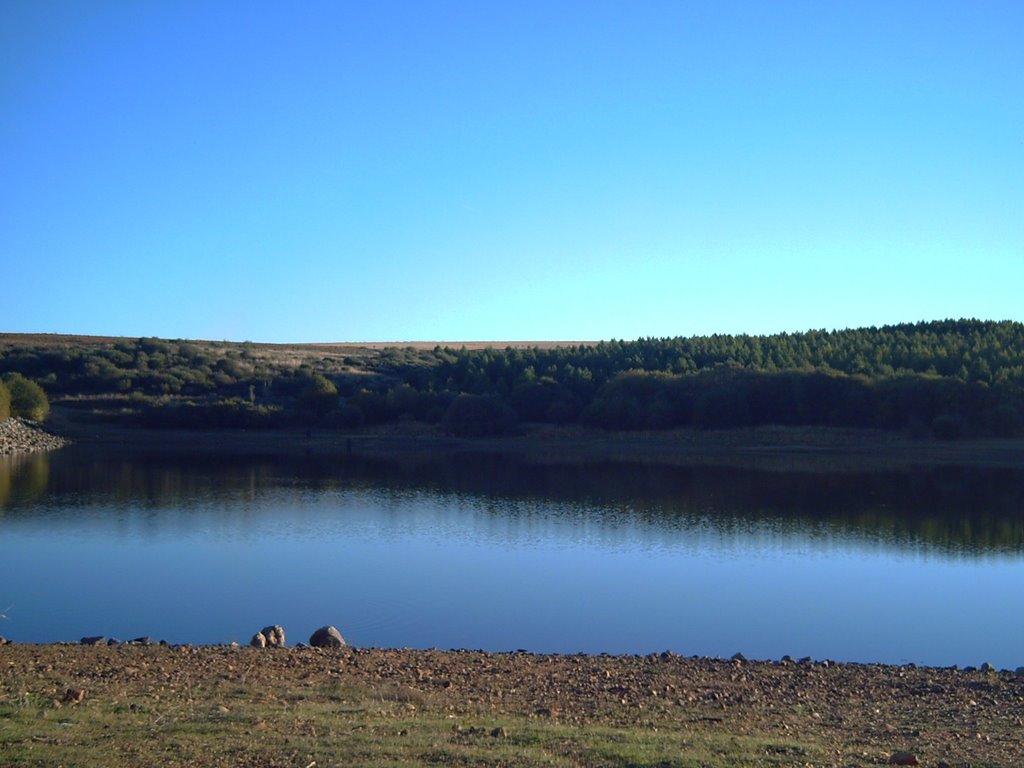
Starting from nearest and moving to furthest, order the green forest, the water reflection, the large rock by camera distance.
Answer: the large rock
the water reflection
the green forest

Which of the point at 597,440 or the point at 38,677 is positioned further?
the point at 597,440

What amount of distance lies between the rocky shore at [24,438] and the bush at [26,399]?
0.55m

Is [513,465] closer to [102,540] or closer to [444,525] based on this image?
[444,525]

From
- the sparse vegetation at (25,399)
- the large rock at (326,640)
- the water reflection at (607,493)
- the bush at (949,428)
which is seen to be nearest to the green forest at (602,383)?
the bush at (949,428)

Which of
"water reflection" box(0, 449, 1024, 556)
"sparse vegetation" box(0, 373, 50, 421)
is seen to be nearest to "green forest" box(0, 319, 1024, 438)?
"sparse vegetation" box(0, 373, 50, 421)

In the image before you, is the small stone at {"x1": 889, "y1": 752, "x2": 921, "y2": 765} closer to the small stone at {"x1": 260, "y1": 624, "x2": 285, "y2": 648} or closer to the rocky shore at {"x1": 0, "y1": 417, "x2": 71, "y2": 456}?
the small stone at {"x1": 260, "y1": 624, "x2": 285, "y2": 648}

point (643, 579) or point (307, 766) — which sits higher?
point (307, 766)

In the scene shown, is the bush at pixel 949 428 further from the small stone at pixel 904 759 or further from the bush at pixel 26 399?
the bush at pixel 26 399

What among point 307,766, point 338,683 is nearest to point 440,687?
point 338,683

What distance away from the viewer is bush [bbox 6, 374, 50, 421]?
48750 millimetres

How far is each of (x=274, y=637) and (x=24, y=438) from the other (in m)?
41.0

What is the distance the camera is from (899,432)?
4381cm

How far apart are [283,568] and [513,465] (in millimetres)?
23170

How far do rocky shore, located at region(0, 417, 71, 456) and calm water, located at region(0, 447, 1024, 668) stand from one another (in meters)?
14.6
